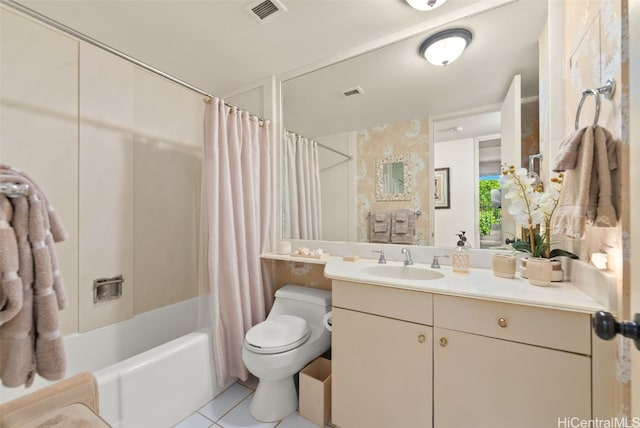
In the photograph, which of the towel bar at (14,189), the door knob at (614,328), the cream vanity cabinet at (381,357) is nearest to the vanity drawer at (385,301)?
the cream vanity cabinet at (381,357)

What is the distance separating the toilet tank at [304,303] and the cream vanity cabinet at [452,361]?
38 centimetres

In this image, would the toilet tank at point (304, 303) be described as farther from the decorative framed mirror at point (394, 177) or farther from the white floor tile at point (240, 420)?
the decorative framed mirror at point (394, 177)

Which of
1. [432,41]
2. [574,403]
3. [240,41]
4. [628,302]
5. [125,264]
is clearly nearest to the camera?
[628,302]

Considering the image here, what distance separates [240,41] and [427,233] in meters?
1.79

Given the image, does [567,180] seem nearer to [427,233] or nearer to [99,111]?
[427,233]

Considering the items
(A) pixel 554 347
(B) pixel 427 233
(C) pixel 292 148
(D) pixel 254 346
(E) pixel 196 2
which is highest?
(E) pixel 196 2

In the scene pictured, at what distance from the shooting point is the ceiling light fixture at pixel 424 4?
137 cm

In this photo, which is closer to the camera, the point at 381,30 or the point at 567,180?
the point at 567,180

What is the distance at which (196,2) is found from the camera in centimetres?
140

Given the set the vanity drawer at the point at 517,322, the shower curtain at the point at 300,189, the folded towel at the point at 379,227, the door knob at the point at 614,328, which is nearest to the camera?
the door knob at the point at 614,328

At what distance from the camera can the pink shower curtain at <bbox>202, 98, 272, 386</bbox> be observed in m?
1.58

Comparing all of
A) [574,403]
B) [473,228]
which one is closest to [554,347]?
[574,403]

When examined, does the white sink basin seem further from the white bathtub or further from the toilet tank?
the white bathtub

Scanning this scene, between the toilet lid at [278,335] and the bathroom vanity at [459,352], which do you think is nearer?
the bathroom vanity at [459,352]
